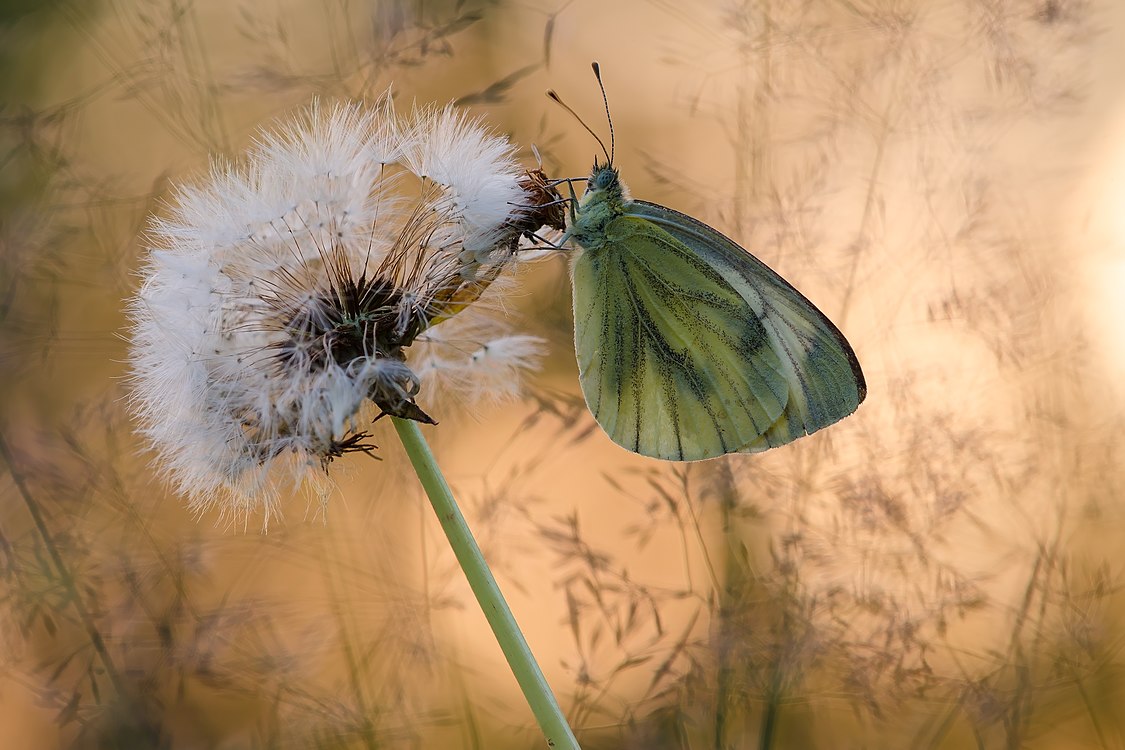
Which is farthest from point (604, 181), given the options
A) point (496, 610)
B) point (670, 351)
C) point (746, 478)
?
point (746, 478)

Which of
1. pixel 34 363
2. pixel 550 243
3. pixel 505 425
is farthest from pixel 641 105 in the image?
pixel 34 363

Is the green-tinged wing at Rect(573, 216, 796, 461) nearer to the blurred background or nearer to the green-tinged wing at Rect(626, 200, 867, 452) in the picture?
the green-tinged wing at Rect(626, 200, 867, 452)

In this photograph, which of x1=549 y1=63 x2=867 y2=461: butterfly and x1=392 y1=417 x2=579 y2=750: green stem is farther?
x1=549 y1=63 x2=867 y2=461: butterfly

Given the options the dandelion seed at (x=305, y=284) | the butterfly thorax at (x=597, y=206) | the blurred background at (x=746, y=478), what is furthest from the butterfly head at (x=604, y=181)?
the blurred background at (x=746, y=478)

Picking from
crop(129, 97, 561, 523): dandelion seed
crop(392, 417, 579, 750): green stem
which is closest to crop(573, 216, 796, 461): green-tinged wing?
crop(129, 97, 561, 523): dandelion seed

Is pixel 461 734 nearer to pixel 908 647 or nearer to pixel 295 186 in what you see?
pixel 908 647

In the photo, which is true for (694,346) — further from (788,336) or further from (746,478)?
(746,478)
